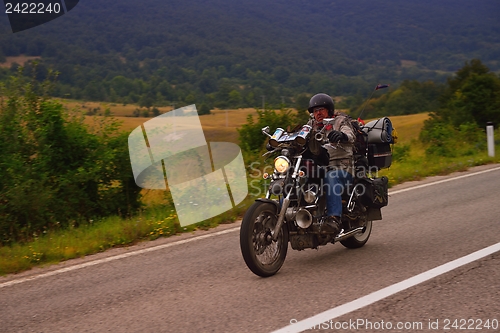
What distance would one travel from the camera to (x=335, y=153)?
670cm

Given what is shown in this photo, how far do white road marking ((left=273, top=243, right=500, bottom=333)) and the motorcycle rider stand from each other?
1017 millimetres

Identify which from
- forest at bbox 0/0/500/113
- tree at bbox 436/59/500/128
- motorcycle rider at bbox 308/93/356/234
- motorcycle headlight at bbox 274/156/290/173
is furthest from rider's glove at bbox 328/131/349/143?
forest at bbox 0/0/500/113

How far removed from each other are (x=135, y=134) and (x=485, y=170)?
29.7 ft

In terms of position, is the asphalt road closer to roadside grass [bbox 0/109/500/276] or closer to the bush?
roadside grass [bbox 0/109/500/276]

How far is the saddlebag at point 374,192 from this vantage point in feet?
22.7

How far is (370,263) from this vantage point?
6.45 metres

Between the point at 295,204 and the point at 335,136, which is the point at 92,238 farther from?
the point at 335,136

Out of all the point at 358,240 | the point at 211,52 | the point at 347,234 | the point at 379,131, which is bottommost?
the point at 358,240

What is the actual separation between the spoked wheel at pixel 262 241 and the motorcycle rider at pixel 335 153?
0.53m

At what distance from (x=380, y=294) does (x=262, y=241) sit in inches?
49.3

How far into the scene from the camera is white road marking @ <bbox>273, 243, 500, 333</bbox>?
4539 mm

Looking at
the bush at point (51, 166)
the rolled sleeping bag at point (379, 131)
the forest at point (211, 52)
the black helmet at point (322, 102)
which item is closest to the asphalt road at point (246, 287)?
the rolled sleeping bag at point (379, 131)

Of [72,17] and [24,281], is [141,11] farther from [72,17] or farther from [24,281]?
[24,281]

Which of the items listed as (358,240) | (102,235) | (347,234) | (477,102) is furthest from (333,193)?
(477,102)
